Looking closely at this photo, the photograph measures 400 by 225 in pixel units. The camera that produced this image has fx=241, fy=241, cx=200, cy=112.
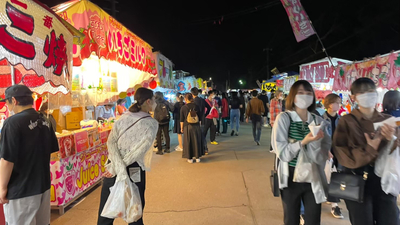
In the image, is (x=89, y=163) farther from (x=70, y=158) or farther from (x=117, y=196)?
(x=117, y=196)

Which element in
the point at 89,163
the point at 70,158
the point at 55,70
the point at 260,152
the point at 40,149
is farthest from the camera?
the point at 260,152

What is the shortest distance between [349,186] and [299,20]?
688 cm

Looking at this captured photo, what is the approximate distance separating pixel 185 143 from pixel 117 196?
4181mm

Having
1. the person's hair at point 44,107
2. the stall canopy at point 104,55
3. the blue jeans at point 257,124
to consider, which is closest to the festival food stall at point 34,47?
the stall canopy at point 104,55

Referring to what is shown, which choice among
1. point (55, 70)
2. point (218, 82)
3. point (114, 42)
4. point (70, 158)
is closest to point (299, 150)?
point (55, 70)

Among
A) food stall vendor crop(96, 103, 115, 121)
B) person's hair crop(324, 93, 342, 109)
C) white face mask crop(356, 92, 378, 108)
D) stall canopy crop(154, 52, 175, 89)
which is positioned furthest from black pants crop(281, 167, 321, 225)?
stall canopy crop(154, 52, 175, 89)

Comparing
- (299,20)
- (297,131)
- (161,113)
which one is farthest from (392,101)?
(161,113)

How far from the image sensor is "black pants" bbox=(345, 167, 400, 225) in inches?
86.9

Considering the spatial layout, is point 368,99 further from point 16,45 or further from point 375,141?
point 16,45

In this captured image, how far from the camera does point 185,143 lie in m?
6.77

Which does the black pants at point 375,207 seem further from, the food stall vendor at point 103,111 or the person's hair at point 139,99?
the food stall vendor at point 103,111

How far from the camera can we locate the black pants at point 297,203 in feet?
7.68

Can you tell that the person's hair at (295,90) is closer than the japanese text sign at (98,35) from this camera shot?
Yes

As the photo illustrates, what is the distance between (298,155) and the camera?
7.70 feet
